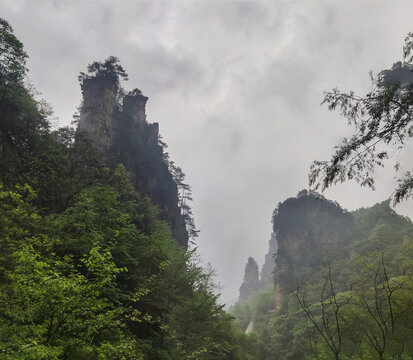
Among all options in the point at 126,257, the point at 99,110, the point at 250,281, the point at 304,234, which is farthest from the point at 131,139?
the point at 250,281

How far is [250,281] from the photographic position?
379 ft

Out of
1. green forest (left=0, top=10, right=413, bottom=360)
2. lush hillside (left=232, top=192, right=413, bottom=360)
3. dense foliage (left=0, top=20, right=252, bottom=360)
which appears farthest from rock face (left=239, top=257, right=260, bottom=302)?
dense foliage (left=0, top=20, right=252, bottom=360)

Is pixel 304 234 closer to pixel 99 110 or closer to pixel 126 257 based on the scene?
pixel 99 110

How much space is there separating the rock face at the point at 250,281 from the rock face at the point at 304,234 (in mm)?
57958

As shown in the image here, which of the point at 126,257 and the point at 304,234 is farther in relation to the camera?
the point at 304,234

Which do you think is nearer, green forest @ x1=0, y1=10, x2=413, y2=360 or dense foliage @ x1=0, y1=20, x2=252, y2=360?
green forest @ x1=0, y1=10, x2=413, y2=360

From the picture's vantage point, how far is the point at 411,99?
5.87 metres

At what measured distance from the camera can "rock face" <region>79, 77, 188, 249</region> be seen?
36156 millimetres

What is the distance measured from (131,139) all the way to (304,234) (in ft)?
158

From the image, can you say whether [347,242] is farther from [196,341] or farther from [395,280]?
[196,341]

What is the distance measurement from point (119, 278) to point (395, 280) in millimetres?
22118

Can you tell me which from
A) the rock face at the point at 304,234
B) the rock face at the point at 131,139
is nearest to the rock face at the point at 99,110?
the rock face at the point at 131,139

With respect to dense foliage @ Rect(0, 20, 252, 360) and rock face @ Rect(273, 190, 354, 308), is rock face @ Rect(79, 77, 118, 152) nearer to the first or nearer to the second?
dense foliage @ Rect(0, 20, 252, 360)

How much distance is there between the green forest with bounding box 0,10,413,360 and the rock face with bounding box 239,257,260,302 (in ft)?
207
